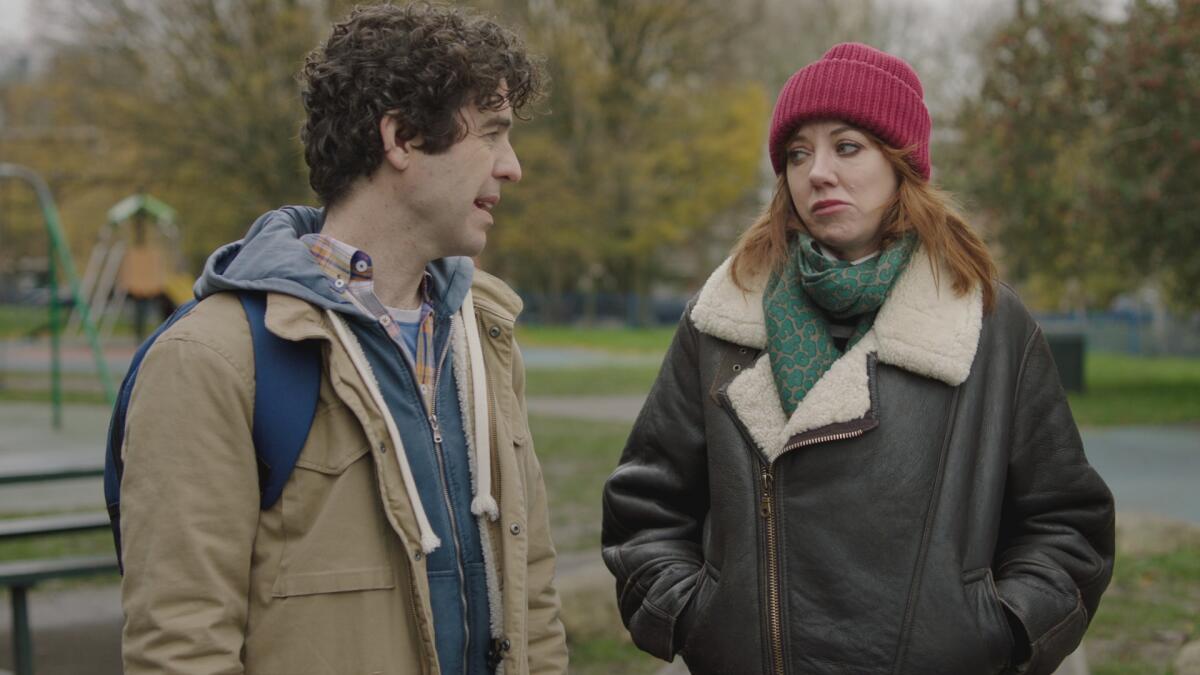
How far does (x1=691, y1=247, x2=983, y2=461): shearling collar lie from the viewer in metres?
2.30

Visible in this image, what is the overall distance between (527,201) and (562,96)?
2967 mm

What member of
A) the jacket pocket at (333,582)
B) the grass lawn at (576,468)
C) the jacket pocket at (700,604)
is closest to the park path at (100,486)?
the grass lawn at (576,468)

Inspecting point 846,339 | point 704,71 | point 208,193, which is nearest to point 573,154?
point 704,71

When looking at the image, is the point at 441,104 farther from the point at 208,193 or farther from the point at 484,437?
the point at 208,193

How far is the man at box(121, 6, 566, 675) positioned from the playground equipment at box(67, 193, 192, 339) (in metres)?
20.8

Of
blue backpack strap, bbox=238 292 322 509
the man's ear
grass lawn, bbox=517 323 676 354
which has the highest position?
the man's ear

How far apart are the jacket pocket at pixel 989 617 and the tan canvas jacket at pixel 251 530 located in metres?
0.98

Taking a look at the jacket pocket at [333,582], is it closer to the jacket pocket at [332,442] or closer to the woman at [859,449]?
the jacket pocket at [332,442]

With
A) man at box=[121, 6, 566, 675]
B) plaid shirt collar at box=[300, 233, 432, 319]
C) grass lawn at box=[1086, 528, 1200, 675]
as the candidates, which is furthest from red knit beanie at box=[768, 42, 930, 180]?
grass lawn at box=[1086, 528, 1200, 675]

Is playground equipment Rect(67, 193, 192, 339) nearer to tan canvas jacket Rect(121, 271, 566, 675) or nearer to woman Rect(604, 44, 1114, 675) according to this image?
woman Rect(604, 44, 1114, 675)

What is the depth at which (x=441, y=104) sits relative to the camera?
219cm

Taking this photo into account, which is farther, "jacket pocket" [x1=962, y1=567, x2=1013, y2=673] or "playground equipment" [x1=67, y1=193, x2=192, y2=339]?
"playground equipment" [x1=67, y1=193, x2=192, y2=339]

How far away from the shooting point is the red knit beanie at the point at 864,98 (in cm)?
244

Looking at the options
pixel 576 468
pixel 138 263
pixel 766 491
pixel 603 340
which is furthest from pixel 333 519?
pixel 603 340
